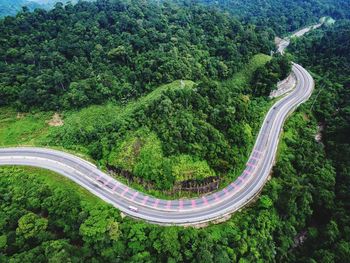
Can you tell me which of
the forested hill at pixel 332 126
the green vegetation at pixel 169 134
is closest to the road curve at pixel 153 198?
the green vegetation at pixel 169 134

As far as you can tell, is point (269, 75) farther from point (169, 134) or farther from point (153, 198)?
point (153, 198)

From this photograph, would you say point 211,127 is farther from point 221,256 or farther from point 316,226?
point 316,226

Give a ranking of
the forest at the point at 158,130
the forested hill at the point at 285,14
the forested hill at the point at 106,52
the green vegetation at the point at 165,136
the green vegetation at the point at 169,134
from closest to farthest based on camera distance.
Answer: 1. the forest at the point at 158,130
2. the green vegetation at the point at 165,136
3. the green vegetation at the point at 169,134
4. the forested hill at the point at 106,52
5. the forested hill at the point at 285,14

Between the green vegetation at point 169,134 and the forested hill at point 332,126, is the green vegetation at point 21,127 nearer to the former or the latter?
the green vegetation at point 169,134

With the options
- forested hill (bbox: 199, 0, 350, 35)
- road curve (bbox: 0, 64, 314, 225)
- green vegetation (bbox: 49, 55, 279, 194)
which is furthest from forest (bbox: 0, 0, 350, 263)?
forested hill (bbox: 199, 0, 350, 35)

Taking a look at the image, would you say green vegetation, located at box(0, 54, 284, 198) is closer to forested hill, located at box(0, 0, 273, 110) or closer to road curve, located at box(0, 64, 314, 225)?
road curve, located at box(0, 64, 314, 225)
